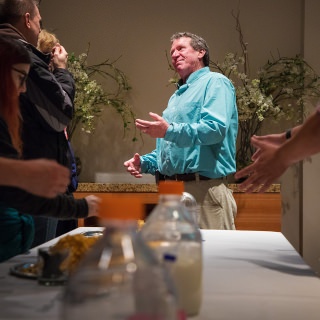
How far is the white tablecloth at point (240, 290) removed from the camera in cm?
94

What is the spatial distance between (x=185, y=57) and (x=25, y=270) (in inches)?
78.1

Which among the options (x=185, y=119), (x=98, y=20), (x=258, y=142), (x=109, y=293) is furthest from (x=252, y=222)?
(x=109, y=293)

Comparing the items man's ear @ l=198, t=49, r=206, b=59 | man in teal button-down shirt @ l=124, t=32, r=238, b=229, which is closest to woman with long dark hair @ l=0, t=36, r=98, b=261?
man in teal button-down shirt @ l=124, t=32, r=238, b=229

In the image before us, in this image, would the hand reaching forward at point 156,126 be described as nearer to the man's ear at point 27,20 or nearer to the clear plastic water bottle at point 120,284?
the man's ear at point 27,20

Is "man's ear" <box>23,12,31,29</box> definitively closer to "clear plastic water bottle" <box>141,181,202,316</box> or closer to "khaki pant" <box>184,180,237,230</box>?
"khaki pant" <box>184,180,237,230</box>

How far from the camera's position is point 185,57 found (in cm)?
299

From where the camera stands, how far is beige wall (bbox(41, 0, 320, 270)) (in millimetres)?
4457

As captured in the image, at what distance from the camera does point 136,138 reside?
451 cm

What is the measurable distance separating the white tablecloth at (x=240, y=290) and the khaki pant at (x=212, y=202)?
1.11 metres

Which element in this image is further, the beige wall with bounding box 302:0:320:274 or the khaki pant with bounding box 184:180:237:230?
the beige wall with bounding box 302:0:320:274

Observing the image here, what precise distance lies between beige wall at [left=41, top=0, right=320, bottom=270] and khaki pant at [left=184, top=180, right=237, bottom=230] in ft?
5.64

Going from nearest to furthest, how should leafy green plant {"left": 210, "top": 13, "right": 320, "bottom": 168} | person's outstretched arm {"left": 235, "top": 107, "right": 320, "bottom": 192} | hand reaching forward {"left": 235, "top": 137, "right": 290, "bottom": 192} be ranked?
person's outstretched arm {"left": 235, "top": 107, "right": 320, "bottom": 192} < hand reaching forward {"left": 235, "top": 137, "right": 290, "bottom": 192} < leafy green plant {"left": 210, "top": 13, "right": 320, "bottom": 168}

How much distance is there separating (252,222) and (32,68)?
220 centimetres

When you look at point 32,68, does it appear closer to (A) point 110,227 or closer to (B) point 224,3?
(A) point 110,227
